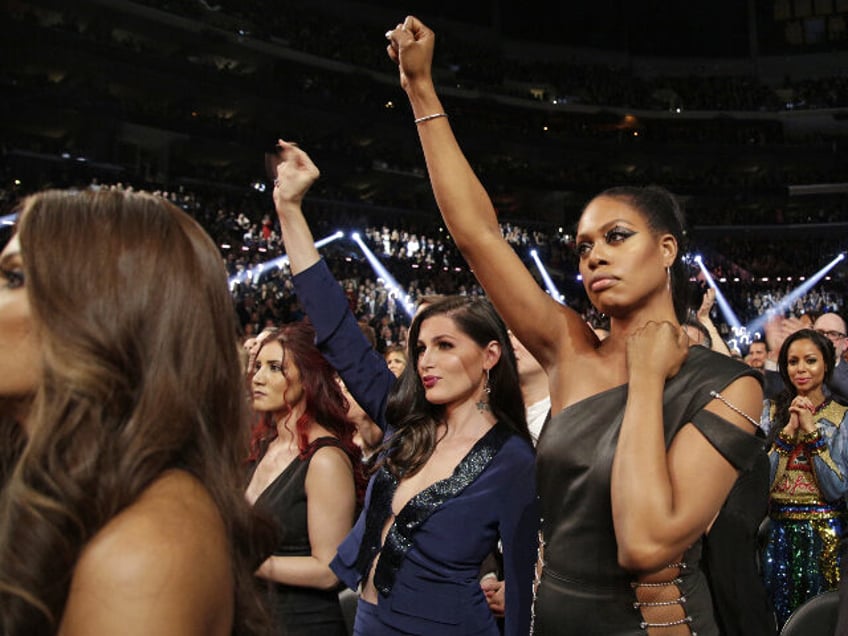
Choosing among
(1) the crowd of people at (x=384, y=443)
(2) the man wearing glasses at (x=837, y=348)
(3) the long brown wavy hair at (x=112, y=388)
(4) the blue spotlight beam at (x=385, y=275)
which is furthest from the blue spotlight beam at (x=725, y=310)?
(3) the long brown wavy hair at (x=112, y=388)

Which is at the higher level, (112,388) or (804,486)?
(112,388)

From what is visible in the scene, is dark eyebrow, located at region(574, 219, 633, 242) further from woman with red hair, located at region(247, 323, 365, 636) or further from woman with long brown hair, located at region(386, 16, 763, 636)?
woman with red hair, located at region(247, 323, 365, 636)

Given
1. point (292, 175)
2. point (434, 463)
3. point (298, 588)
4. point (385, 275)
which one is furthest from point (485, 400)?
point (385, 275)

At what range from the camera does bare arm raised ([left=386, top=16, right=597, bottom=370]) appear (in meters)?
1.81

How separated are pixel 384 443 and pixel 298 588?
469mm

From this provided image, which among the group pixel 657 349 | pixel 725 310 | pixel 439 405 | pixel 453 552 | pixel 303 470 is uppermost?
pixel 657 349

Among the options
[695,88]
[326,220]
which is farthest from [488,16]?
[326,220]

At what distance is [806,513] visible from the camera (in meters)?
4.23

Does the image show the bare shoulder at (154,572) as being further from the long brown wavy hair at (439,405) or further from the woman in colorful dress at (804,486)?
the woman in colorful dress at (804,486)

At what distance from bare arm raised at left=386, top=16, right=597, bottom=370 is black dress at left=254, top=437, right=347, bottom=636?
98 cm

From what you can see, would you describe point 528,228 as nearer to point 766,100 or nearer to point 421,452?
point 766,100

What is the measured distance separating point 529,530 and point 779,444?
256cm

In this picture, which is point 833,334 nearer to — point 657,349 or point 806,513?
point 806,513

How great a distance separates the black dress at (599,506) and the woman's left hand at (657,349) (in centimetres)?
5
